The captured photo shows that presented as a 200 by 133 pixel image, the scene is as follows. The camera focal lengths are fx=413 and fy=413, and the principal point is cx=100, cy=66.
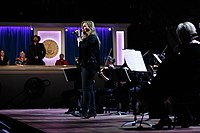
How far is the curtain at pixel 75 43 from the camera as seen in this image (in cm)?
1617

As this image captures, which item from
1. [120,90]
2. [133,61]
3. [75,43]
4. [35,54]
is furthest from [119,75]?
[75,43]

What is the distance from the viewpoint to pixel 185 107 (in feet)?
19.0

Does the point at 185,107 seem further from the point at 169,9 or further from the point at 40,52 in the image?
the point at 169,9

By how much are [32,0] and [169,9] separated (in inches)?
198

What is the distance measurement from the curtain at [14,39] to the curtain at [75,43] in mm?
1480

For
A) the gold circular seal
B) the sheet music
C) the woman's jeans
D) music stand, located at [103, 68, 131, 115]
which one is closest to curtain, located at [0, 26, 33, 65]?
the gold circular seal

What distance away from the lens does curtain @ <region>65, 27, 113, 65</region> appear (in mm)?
16172

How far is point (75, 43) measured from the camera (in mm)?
16359

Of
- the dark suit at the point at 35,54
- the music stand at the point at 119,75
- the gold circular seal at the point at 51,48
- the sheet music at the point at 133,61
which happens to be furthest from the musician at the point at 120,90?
the gold circular seal at the point at 51,48

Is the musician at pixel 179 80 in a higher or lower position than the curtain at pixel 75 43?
lower

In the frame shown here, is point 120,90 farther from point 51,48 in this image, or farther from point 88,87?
point 51,48

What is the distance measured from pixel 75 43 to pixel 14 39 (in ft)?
7.77

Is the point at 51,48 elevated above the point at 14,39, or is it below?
below

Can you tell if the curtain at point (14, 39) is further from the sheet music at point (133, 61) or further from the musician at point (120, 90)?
the sheet music at point (133, 61)
